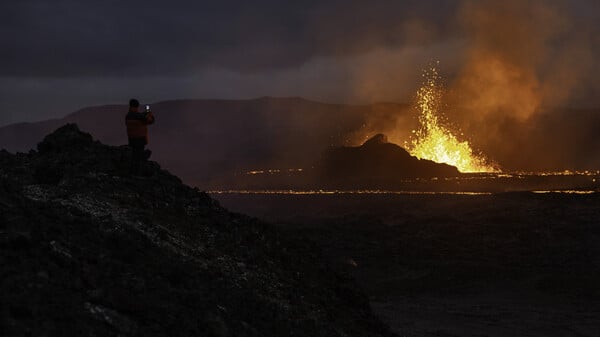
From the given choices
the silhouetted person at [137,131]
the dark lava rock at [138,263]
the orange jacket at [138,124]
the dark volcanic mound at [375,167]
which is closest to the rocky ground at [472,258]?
the dark lava rock at [138,263]

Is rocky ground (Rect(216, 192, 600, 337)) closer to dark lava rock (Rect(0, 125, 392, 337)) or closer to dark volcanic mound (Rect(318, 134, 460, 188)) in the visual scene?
dark lava rock (Rect(0, 125, 392, 337))

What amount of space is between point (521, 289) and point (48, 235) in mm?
20393

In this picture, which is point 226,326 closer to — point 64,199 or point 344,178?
point 64,199

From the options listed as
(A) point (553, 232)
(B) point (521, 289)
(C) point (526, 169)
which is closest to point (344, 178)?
(C) point (526, 169)

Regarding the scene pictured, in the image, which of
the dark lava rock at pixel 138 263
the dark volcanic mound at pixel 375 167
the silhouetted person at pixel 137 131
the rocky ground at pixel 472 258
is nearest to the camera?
the dark lava rock at pixel 138 263

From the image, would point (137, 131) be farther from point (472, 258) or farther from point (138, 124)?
point (472, 258)

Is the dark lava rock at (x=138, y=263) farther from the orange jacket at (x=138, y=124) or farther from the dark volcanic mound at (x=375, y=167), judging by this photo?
the dark volcanic mound at (x=375, y=167)

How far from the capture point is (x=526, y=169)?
8069 centimetres

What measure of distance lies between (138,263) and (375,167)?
185 ft

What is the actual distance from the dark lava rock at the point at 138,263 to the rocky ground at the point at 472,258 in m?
5.11

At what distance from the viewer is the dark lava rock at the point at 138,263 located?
7562 mm

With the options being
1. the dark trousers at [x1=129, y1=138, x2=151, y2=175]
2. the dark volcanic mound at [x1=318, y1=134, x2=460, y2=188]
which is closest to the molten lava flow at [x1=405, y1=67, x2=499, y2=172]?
the dark volcanic mound at [x1=318, y1=134, x2=460, y2=188]

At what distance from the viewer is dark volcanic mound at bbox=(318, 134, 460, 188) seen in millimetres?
62403

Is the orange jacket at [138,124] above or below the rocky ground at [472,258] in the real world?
above
